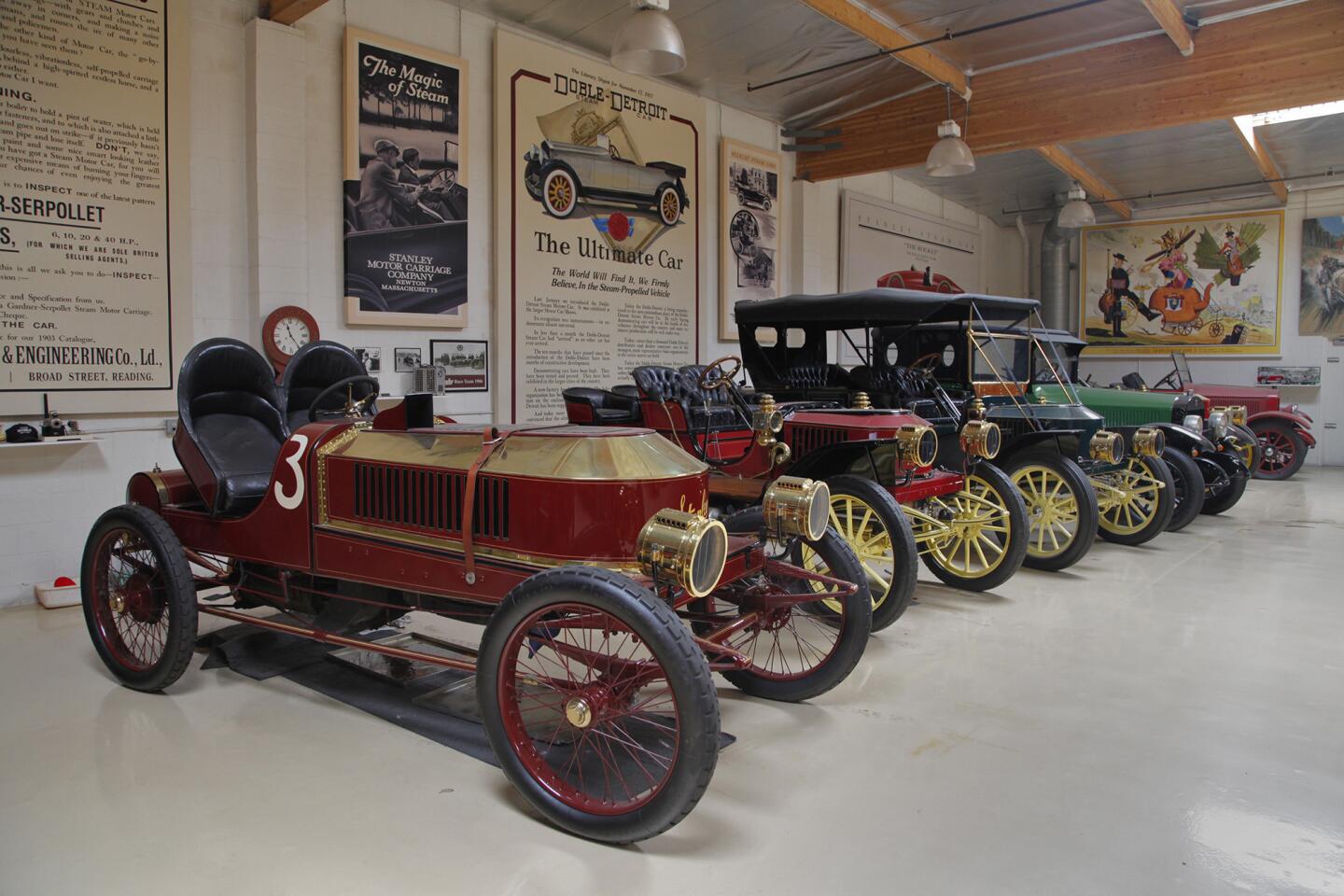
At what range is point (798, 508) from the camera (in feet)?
9.39

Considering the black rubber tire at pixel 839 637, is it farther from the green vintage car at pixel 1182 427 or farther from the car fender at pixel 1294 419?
the car fender at pixel 1294 419

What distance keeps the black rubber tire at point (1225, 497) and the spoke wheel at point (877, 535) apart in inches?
196

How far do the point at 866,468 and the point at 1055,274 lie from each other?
10839mm

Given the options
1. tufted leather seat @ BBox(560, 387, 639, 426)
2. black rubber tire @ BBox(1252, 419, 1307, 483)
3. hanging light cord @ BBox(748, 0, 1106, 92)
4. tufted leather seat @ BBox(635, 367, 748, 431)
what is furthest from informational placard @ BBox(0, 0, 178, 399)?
black rubber tire @ BBox(1252, 419, 1307, 483)

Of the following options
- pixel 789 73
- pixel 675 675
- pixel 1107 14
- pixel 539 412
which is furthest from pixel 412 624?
pixel 1107 14

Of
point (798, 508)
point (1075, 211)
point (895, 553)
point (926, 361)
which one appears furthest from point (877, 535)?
point (1075, 211)

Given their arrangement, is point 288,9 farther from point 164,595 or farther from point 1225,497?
point 1225,497

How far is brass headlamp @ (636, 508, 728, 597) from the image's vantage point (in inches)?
93.0

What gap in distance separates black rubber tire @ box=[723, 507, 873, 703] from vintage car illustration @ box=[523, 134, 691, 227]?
4.51m

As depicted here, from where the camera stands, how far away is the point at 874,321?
5.66m

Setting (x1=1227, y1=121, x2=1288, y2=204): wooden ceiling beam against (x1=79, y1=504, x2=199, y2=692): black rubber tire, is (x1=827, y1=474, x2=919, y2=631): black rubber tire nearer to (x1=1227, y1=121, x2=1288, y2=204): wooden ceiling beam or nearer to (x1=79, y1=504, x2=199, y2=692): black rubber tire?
(x1=79, y1=504, x2=199, y2=692): black rubber tire

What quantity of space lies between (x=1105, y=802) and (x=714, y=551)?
1350 millimetres

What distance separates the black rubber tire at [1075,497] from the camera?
5.44m

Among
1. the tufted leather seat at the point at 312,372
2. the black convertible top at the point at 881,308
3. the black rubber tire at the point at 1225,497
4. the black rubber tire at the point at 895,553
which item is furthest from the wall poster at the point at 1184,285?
the tufted leather seat at the point at 312,372
